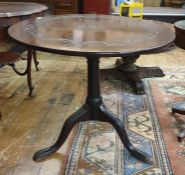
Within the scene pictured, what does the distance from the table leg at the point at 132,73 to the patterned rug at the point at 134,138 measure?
0.29ft

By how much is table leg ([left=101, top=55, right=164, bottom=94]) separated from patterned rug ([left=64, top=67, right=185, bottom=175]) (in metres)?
0.09

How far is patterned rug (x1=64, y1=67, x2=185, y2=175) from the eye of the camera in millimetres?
1649

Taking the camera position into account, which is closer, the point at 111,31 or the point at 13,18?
the point at 111,31

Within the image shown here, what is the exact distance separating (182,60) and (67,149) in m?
2.38

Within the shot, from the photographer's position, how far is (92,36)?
146cm

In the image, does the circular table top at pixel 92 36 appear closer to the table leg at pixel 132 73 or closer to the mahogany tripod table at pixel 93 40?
the mahogany tripod table at pixel 93 40

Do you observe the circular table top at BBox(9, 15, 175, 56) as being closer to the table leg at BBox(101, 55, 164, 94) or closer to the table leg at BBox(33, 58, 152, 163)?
the table leg at BBox(33, 58, 152, 163)

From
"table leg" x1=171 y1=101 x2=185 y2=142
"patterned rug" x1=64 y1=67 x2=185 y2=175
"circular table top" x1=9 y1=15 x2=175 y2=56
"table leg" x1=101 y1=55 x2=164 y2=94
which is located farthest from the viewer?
"table leg" x1=101 y1=55 x2=164 y2=94

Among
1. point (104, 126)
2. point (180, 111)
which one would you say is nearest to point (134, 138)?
point (104, 126)

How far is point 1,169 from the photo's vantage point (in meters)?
1.63

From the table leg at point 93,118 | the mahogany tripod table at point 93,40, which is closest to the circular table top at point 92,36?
the mahogany tripod table at point 93,40

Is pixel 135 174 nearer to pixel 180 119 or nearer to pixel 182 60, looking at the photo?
pixel 180 119

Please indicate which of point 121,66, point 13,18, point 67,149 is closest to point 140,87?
point 121,66

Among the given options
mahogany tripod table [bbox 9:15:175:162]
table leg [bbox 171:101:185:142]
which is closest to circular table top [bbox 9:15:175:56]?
mahogany tripod table [bbox 9:15:175:162]
